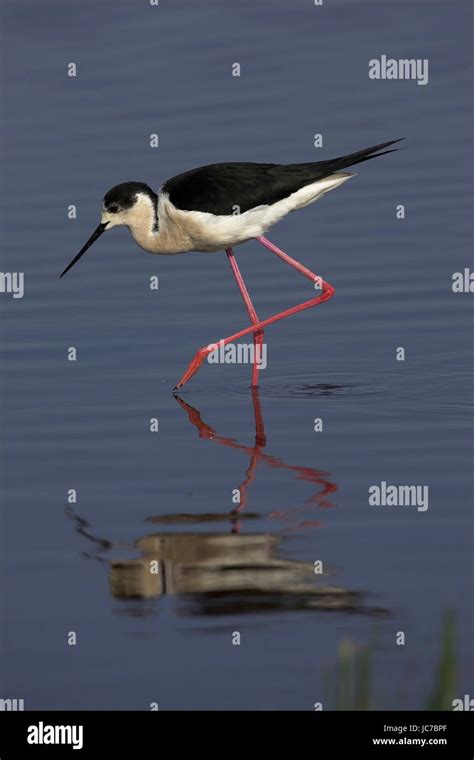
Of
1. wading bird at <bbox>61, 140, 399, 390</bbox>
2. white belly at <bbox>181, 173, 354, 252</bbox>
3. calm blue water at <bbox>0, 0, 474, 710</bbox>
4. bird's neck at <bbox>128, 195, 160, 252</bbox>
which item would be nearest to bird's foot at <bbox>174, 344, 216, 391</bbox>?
calm blue water at <bbox>0, 0, 474, 710</bbox>

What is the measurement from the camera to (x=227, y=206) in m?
10.9

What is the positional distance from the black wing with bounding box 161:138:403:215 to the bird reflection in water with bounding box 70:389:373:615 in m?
3.17

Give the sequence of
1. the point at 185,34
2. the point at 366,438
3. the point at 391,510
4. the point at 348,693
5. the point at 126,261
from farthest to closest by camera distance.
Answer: the point at 185,34, the point at 126,261, the point at 366,438, the point at 391,510, the point at 348,693

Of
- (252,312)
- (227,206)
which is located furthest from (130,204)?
(252,312)

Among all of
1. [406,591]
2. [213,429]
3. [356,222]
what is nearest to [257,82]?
[356,222]

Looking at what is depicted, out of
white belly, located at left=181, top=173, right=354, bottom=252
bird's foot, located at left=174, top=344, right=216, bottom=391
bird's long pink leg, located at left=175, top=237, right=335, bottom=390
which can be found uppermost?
white belly, located at left=181, top=173, right=354, bottom=252

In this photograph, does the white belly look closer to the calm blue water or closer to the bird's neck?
the bird's neck

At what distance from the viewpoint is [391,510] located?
7.87 meters

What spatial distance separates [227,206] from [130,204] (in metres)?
0.80

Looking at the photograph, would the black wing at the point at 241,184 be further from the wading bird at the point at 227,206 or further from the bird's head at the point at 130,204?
the bird's head at the point at 130,204

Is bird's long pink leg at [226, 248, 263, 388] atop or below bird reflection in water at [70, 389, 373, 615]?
atop

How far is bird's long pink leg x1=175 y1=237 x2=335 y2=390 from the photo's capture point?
1033 cm
